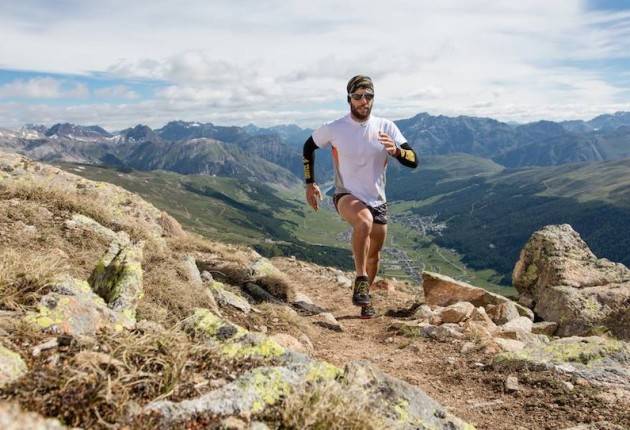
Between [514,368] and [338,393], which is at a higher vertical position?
[338,393]

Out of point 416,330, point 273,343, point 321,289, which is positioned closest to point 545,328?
point 416,330

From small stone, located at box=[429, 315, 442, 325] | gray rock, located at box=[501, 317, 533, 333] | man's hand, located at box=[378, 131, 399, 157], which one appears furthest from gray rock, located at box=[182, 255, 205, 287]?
gray rock, located at box=[501, 317, 533, 333]

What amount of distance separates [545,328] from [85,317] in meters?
14.2

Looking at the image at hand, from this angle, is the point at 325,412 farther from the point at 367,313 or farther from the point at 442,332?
the point at 367,313

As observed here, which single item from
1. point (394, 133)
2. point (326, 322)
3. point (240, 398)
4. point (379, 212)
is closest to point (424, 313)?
point (326, 322)

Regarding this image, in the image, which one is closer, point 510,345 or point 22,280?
point 22,280

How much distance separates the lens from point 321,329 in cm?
1106

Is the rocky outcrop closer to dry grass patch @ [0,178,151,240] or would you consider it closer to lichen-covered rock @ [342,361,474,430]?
lichen-covered rock @ [342,361,474,430]

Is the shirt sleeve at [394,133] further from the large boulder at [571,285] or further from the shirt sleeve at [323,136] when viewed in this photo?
the large boulder at [571,285]

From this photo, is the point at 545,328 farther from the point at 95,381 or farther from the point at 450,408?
the point at 95,381

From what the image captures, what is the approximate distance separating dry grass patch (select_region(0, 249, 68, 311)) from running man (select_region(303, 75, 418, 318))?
6.66m

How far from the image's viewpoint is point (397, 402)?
5102 millimetres

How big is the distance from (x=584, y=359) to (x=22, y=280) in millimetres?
9112

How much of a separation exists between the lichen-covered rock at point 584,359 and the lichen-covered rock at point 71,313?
264 inches
